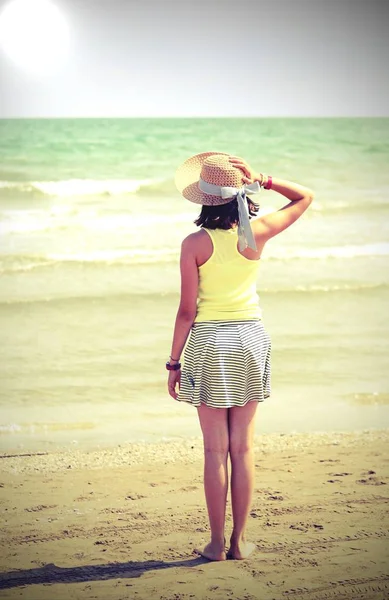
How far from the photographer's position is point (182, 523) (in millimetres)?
3084

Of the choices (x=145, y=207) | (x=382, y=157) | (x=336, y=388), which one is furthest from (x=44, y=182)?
(x=336, y=388)

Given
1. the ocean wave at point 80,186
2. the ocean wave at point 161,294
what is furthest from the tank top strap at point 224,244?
the ocean wave at point 80,186

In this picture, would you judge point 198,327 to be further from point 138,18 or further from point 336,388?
point 138,18

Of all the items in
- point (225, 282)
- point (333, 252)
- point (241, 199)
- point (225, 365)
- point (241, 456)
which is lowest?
point (241, 456)

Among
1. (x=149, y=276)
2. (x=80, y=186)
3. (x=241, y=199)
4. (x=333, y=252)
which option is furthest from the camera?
(x=80, y=186)

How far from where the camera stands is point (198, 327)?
2.65 metres

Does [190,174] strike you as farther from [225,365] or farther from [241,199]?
[225,365]

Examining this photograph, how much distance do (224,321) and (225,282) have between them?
4.7 inches

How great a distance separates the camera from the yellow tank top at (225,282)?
8.52ft

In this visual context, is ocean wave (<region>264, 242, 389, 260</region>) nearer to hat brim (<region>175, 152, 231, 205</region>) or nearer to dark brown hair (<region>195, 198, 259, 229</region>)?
hat brim (<region>175, 152, 231, 205</region>)

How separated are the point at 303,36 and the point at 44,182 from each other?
379 centimetres

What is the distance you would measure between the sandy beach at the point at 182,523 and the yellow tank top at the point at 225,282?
0.79 metres

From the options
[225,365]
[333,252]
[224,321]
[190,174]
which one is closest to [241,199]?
[190,174]

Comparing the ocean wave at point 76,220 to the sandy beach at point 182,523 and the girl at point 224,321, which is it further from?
the girl at point 224,321
